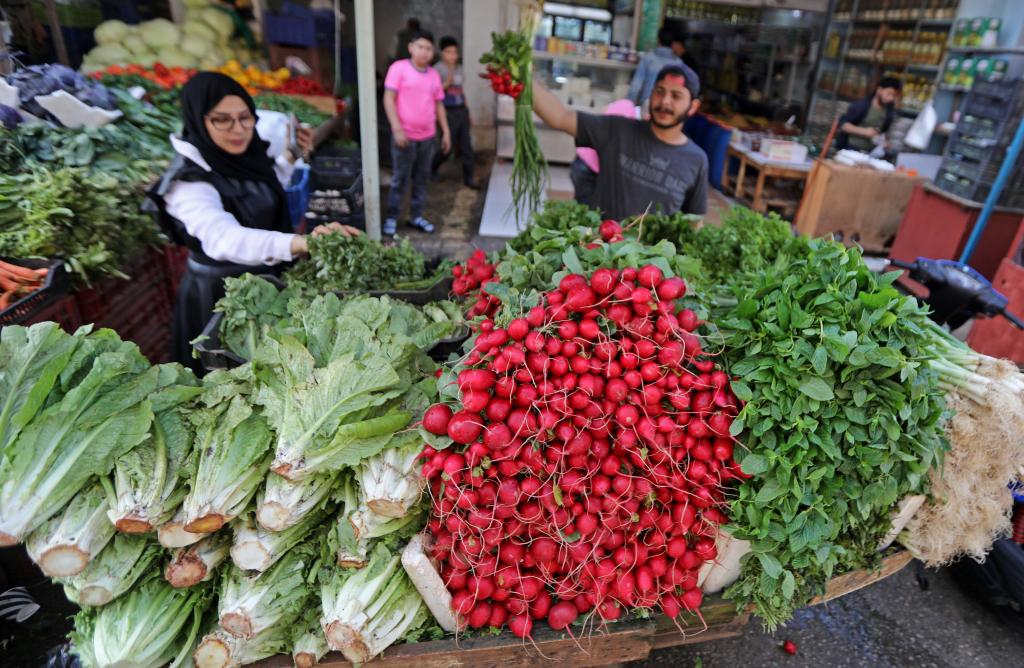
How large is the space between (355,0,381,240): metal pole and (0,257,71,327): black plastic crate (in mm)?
2182

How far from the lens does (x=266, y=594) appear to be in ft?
5.36

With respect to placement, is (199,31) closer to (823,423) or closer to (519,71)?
(519,71)

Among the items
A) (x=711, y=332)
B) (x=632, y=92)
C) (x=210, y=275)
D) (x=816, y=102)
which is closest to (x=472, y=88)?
(x=632, y=92)

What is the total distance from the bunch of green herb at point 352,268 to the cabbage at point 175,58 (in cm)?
640

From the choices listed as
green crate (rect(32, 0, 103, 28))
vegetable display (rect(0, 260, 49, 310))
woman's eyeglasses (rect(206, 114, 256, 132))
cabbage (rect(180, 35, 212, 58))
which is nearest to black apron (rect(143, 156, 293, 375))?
woman's eyeglasses (rect(206, 114, 256, 132))

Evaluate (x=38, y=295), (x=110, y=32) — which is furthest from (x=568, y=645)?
(x=110, y=32)

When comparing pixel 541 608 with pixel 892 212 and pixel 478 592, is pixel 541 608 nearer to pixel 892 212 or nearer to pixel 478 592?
pixel 478 592

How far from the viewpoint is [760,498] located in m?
1.70

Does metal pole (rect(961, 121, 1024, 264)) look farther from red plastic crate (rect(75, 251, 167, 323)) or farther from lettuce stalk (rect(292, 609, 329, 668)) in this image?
red plastic crate (rect(75, 251, 167, 323))

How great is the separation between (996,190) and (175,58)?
1000cm

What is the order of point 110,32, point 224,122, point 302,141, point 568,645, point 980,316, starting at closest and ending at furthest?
point 568,645
point 224,122
point 980,316
point 302,141
point 110,32

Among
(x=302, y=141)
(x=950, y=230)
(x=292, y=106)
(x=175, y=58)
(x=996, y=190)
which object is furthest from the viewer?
(x=175, y=58)

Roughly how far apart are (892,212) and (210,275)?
8.12 m

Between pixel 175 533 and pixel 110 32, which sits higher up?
pixel 110 32
